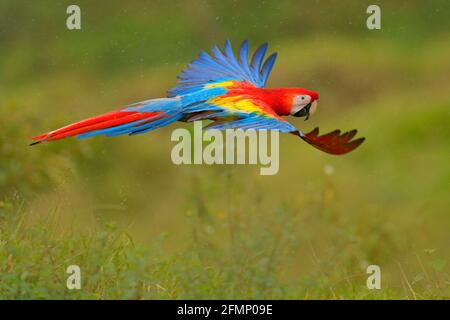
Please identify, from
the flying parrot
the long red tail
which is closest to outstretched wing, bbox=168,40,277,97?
the flying parrot

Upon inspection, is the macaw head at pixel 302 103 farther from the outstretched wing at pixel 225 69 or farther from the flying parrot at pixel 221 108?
the outstretched wing at pixel 225 69

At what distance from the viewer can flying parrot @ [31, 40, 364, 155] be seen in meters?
3.70

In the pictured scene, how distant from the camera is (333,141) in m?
3.60

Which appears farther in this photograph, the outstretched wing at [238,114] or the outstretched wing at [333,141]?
the outstretched wing at [238,114]

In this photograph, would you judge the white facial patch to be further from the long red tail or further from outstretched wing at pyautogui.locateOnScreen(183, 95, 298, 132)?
the long red tail

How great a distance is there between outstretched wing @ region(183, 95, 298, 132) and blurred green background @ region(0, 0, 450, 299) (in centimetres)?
29

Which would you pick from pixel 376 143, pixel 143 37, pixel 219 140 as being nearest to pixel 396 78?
pixel 376 143

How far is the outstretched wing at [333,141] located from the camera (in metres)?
3.58

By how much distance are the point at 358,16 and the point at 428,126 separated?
47.1 inches

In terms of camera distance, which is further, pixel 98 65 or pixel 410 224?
pixel 98 65

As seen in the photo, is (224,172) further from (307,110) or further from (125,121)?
(125,121)

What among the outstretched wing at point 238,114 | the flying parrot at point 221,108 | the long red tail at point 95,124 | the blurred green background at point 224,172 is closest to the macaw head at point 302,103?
the flying parrot at point 221,108

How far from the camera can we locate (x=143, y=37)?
8258 millimetres
